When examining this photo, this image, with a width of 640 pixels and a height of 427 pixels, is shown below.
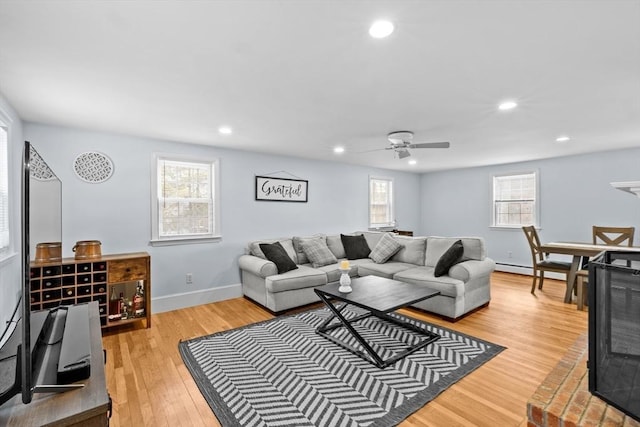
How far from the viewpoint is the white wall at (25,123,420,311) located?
3.44 m

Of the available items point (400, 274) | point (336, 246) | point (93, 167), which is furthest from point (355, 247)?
point (93, 167)

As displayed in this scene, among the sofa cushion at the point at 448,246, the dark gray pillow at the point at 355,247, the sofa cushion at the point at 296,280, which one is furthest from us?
the dark gray pillow at the point at 355,247

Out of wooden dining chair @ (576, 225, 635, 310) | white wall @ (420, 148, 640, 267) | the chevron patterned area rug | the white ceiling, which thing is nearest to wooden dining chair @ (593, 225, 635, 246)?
wooden dining chair @ (576, 225, 635, 310)

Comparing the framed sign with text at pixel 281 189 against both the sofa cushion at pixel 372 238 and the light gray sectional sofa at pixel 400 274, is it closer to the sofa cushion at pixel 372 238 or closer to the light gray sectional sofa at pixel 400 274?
the light gray sectional sofa at pixel 400 274

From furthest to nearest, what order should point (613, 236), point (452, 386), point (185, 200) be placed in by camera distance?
1. point (613, 236)
2. point (185, 200)
3. point (452, 386)

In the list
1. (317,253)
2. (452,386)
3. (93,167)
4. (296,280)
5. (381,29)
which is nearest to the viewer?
(381,29)

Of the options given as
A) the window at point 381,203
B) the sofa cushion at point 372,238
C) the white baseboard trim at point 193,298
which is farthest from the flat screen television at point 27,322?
the window at point 381,203

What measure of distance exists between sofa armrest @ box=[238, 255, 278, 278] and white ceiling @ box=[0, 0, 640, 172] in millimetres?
1713

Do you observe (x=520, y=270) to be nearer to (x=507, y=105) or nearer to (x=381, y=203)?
(x=381, y=203)

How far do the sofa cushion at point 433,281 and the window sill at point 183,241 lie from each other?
2.64 m

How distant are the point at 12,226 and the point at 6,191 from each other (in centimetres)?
35

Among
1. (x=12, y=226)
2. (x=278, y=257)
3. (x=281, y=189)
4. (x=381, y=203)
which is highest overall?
(x=281, y=189)

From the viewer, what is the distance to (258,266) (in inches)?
158

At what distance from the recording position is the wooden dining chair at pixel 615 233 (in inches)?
176
